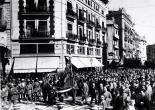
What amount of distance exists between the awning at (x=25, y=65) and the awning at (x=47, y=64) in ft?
2.05

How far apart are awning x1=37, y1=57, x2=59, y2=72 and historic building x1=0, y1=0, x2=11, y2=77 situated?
4167 mm

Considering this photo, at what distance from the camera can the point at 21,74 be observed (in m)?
31.6

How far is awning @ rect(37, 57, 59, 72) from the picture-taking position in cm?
3087

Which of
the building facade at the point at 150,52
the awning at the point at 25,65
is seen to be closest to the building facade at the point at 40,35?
the awning at the point at 25,65

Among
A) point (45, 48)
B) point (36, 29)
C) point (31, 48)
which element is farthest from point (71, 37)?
point (31, 48)

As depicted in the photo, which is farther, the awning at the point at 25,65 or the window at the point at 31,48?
the window at the point at 31,48

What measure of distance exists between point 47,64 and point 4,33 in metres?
6.68

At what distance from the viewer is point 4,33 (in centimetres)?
3184

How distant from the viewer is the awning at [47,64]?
30867 millimetres

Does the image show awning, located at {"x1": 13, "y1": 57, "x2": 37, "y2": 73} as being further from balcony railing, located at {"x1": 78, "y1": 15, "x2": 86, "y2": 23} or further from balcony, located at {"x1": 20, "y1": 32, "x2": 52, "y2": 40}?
balcony railing, located at {"x1": 78, "y1": 15, "x2": 86, "y2": 23}

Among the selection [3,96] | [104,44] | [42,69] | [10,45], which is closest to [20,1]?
[10,45]

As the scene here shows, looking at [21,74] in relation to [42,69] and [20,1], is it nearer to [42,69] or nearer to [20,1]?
[42,69]

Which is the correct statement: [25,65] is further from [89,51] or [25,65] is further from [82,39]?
[89,51]

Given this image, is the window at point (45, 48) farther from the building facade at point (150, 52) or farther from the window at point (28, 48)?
the building facade at point (150, 52)
